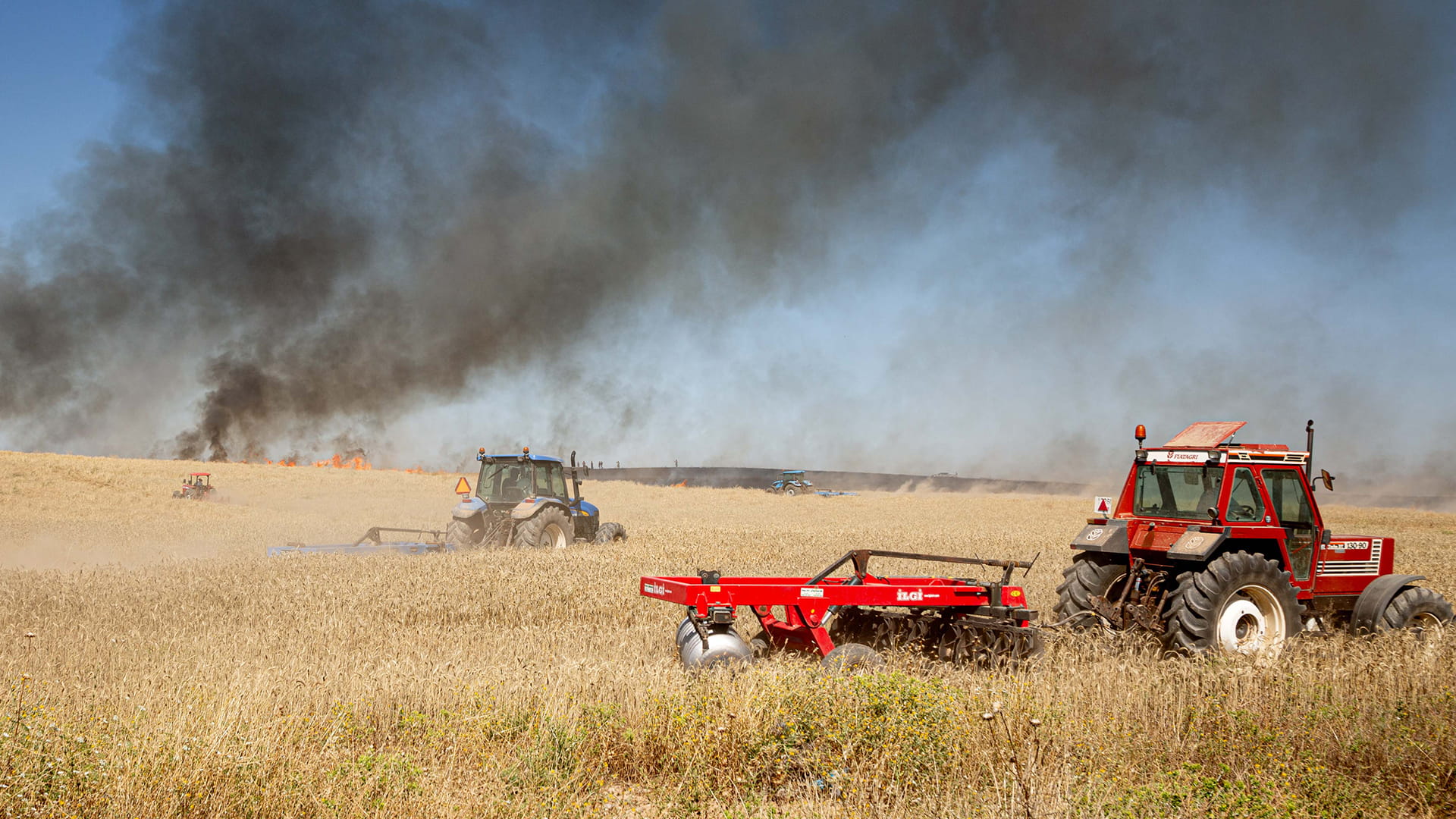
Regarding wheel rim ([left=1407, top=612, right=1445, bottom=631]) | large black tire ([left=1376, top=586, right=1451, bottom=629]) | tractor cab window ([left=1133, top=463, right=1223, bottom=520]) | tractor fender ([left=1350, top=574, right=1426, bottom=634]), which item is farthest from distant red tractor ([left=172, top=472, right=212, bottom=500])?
wheel rim ([left=1407, top=612, right=1445, bottom=631])

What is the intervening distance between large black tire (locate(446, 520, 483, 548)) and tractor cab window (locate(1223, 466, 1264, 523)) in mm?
12081

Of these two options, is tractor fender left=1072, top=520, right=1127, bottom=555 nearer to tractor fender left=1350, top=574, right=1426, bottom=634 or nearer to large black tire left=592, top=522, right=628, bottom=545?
tractor fender left=1350, top=574, right=1426, bottom=634

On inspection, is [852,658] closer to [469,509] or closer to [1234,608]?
[1234,608]

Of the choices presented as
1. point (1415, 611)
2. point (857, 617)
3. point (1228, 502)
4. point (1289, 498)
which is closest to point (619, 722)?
point (857, 617)

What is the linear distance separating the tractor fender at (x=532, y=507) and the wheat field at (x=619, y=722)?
5263 millimetres

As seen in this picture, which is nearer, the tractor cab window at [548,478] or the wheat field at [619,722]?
the wheat field at [619,722]

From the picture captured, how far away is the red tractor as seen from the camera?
25.4 feet

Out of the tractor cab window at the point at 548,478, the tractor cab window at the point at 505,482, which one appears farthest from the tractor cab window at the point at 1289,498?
the tractor cab window at the point at 505,482

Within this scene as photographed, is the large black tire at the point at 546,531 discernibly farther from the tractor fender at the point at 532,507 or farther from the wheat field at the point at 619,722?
the wheat field at the point at 619,722

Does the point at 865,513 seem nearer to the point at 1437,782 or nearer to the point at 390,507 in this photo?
the point at 390,507

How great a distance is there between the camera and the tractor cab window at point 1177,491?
8414 millimetres

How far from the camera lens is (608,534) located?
17516 mm

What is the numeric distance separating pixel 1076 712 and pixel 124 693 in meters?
5.77

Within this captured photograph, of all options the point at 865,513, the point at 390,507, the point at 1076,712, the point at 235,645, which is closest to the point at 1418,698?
the point at 1076,712
